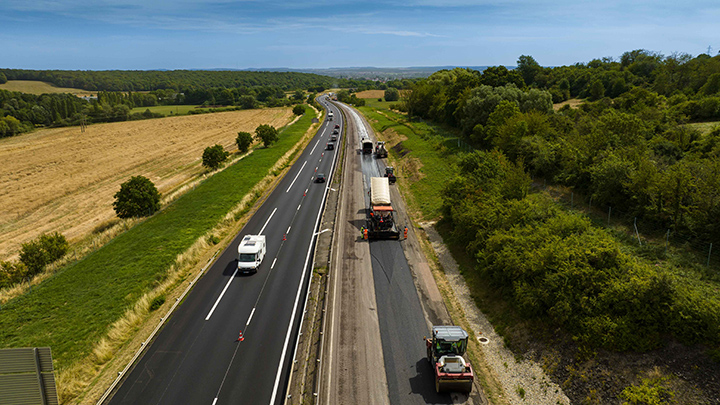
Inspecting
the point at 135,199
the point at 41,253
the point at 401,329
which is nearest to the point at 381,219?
the point at 401,329

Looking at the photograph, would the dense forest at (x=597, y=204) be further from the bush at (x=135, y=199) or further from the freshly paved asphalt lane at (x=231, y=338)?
the bush at (x=135, y=199)

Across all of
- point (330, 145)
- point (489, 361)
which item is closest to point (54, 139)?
point (330, 145)

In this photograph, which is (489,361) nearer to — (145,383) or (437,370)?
(437,370)

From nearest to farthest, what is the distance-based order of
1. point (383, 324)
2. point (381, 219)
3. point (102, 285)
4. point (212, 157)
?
point (383, 324), point (102, 285), point (381, 219), point (212, 157)

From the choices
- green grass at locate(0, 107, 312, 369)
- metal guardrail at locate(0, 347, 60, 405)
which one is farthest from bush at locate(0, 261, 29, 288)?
metal guardrail at locate(0, 347, 60, 405)

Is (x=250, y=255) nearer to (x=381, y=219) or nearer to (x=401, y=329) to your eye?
(x=381, y=219)

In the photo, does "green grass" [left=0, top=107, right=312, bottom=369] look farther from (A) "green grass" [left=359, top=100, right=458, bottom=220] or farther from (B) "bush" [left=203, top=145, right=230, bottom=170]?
(A) "green grass" [left=359, top=100, right=458, bottom=220]

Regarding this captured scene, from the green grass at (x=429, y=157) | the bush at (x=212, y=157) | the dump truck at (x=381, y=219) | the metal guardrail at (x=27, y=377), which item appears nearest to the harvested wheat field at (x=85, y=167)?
Result: the bush at (x=212, y=157)
